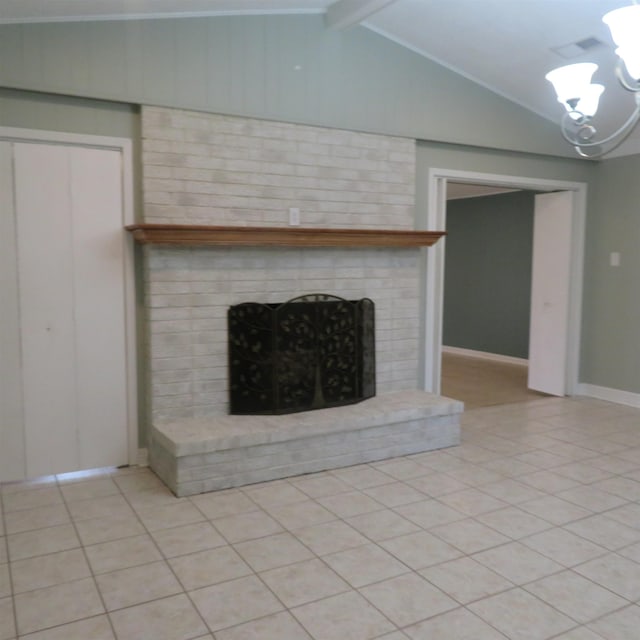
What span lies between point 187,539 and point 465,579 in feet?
3.97

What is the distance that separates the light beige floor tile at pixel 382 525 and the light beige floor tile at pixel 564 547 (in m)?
0.53

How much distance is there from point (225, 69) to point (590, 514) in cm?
319

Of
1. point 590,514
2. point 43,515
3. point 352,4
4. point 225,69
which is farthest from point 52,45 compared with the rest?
point 590,514

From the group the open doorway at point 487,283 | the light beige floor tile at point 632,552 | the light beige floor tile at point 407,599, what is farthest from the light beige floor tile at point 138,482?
the open doorway at point 487,283

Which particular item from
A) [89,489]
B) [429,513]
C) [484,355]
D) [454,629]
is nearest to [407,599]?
[454,629]

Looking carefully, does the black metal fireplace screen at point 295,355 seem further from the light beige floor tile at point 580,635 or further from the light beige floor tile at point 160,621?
the light beige floor tile at point 580,635

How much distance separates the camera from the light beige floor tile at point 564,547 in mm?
2531

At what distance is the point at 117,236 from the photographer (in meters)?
3.45

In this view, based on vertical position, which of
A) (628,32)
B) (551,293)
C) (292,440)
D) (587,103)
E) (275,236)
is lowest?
(292,440)

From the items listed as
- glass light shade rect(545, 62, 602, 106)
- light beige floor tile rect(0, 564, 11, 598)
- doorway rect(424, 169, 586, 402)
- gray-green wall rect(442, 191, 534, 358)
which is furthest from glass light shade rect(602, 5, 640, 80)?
gray-green wall rect(442, 191, 534, 358)

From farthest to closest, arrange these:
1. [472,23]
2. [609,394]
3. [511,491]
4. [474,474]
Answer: [609,394], [472,23], [474,474], [511,491]

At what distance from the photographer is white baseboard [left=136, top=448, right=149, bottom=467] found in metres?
3.62

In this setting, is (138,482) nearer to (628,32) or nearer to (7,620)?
(7,620)

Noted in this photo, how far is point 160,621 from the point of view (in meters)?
2.06
